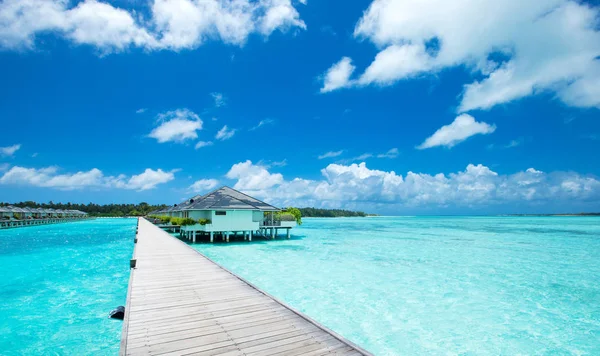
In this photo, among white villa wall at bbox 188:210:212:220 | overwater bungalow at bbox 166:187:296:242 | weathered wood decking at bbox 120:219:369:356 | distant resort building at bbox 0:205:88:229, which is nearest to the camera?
weathered wood decking at bbox 120:219:369:356

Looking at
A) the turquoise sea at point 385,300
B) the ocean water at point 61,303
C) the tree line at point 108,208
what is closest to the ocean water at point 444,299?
the turquoise sea at point 385,300

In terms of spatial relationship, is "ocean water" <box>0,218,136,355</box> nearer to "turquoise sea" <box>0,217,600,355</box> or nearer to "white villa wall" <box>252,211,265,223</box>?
"turquoise sea" <box>0,217,600,355</box>

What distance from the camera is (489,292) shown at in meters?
12.2

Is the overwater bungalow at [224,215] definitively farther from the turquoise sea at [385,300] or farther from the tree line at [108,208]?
the tree line at [108,208]

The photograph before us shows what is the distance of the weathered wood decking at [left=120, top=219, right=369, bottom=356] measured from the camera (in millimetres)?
4145

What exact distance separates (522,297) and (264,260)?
12.9 metres

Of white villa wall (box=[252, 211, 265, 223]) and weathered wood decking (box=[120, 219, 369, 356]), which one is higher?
white villa wall (box=[252, 211, 265, 223])

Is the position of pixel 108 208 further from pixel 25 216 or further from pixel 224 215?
pixel 224 215

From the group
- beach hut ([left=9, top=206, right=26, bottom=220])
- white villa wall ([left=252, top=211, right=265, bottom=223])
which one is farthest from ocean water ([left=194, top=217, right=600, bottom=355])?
beach hut ([left=9, top=206, right=26, bottom=220])

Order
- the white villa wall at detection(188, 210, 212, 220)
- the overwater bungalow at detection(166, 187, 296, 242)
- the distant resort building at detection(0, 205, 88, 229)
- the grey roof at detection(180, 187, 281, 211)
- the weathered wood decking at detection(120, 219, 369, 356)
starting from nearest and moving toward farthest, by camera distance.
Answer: the weathered wood decking at detection(120, 219, 369, 356), the grey roof at detection(180, 187, 281, 211), the overwater bungalow at detection(166, 187, 296, 242), the white villa wall at detection(188, 210, 212, 220), the distant resort building at detection(0, 205, 88, 229)

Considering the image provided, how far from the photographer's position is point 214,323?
5.09m

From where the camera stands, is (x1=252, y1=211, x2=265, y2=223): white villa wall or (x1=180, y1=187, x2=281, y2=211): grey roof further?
(x1=252, y1=211, x2=265, y2=223): white villa wall

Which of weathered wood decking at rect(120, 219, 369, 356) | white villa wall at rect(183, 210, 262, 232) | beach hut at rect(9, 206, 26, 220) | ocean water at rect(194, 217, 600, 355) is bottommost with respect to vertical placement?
ocean water at rect(194, 217, 600, 355)

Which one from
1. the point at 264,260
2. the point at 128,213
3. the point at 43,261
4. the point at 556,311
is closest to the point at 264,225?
the point at 264,260
